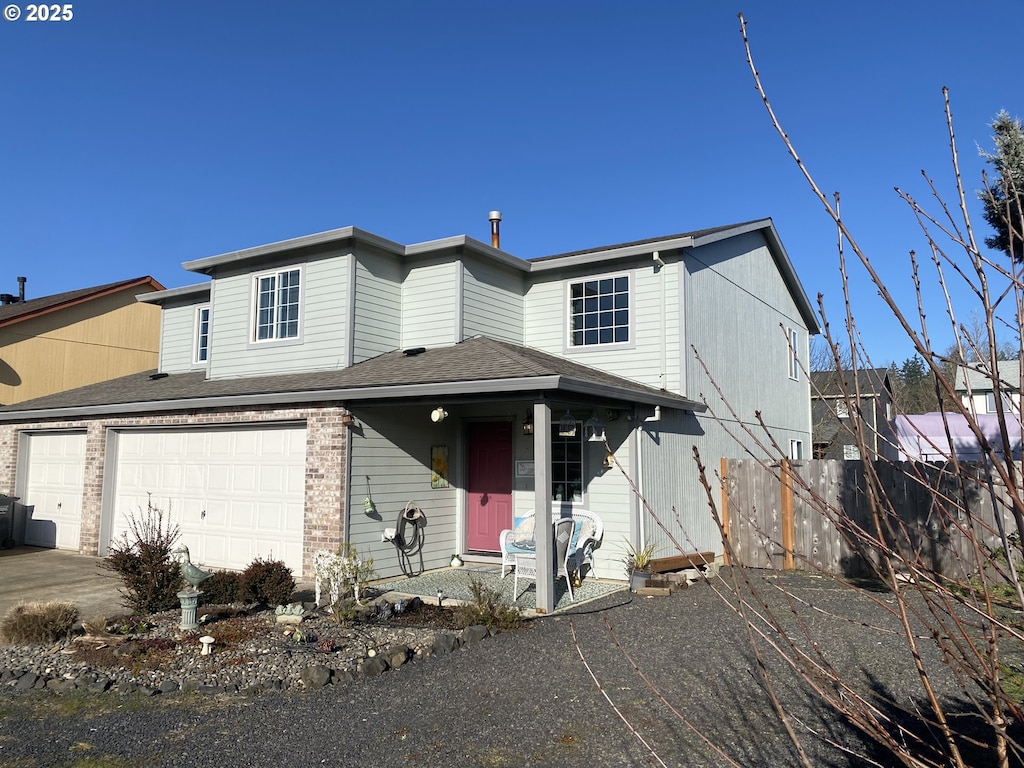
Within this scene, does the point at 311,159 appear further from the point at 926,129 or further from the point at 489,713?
the point at 926,129

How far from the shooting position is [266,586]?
8242 mm

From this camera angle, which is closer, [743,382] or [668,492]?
[668,492]

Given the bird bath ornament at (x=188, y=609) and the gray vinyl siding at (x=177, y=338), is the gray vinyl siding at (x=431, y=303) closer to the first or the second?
the bird bath ornament at (x=188, y=609)

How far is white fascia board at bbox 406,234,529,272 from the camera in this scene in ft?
38.2

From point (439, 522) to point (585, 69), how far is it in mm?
7930

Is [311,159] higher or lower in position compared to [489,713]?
higher

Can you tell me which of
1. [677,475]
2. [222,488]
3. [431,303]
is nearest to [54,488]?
[222,488]

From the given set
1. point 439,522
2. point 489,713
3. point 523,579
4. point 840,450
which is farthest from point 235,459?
point 840,450

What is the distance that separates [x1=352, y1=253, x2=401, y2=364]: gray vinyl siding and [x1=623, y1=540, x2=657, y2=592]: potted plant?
199 inches

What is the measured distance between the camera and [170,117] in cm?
1359

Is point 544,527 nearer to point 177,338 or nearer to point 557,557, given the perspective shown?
point 557,557

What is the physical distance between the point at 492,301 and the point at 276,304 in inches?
145

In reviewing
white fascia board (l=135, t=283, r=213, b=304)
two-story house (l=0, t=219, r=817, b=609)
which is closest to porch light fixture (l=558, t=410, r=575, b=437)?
two-story house (l=0, t=219, r=817, b=609)

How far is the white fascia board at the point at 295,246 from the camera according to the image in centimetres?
1131
